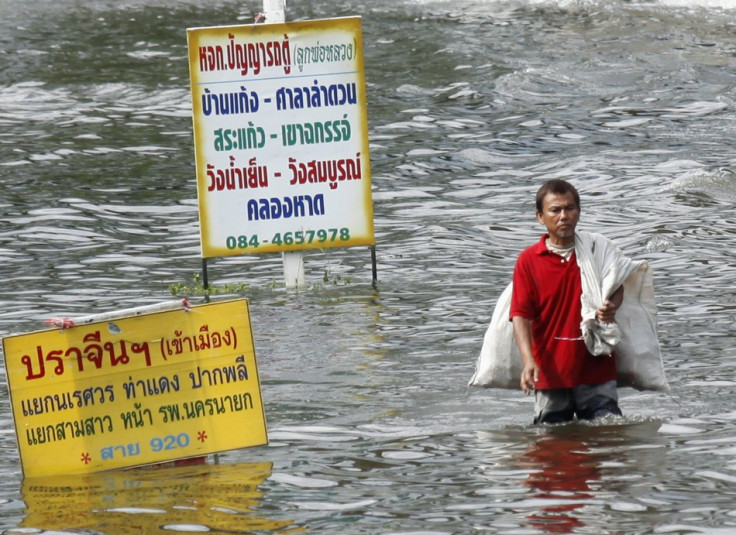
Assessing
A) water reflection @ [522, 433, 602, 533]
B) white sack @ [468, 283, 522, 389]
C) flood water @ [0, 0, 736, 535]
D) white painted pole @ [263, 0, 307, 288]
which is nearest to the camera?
water reflection @ [522, 433, 602, 533]

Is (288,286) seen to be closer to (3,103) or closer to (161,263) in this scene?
(161,263)

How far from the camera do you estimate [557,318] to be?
7.98 meters

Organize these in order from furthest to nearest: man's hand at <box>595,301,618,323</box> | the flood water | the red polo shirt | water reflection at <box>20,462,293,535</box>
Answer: the red polo shirt
man's hand at <box>595,301,618,323</box>
the flood water
water reflection at <box>20,462,293,535</box>

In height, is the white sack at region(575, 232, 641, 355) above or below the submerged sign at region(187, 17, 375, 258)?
below

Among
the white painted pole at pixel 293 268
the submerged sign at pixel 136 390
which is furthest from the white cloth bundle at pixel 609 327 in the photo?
the white painted pole at pixel 293 268

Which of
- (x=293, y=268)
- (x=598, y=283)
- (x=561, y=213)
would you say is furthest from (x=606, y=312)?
(x=293, y=268)

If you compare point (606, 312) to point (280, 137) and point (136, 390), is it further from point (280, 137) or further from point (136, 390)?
point (280, 137)

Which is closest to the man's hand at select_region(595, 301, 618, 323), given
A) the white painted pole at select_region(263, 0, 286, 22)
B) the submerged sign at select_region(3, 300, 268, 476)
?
the submerged sign at select_region(3, 300, 268, 476)

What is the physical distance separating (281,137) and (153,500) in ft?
19.8

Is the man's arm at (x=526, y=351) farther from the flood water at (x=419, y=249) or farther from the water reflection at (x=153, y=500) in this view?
the water reflection at (x=153, y=500)

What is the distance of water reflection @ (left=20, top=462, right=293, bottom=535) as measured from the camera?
22.3 feet

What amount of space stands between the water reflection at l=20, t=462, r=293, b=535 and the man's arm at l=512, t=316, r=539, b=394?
1.39m

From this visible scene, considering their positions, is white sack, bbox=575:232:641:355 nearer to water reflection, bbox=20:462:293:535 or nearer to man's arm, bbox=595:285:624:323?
man's arm, bbox=595:285:624:323

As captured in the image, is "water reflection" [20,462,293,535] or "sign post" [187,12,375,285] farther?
"sign post" [187,12,375,285]
